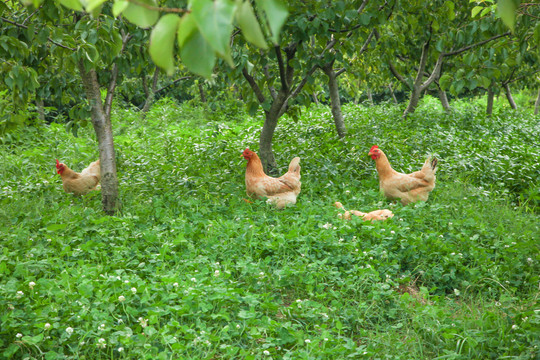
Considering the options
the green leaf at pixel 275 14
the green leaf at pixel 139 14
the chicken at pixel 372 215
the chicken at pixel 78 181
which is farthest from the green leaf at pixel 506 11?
the chicken at pixel 78 181

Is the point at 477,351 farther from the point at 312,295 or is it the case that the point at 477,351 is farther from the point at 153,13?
the point at 153,13

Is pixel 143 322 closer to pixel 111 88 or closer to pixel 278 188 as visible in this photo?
pixel 278 188

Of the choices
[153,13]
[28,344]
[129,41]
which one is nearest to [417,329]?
[28,344]

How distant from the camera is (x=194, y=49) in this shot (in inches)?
35.7

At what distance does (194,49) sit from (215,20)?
0.08 metres

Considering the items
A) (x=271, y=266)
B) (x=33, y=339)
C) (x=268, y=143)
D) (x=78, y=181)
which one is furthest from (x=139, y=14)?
(x=268, y=143)

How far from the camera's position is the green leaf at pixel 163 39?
35.6 inches

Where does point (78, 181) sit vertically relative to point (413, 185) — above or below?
above

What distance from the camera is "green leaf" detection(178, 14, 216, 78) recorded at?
2.95ft

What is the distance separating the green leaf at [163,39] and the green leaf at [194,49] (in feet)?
0.07

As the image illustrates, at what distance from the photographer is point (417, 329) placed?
338 cm

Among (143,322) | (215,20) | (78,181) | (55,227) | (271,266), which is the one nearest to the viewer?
(215,20)

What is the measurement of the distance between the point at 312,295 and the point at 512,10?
2.85 metres

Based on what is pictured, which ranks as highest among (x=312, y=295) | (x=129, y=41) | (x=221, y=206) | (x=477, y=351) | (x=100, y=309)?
(x=129, y=41)
